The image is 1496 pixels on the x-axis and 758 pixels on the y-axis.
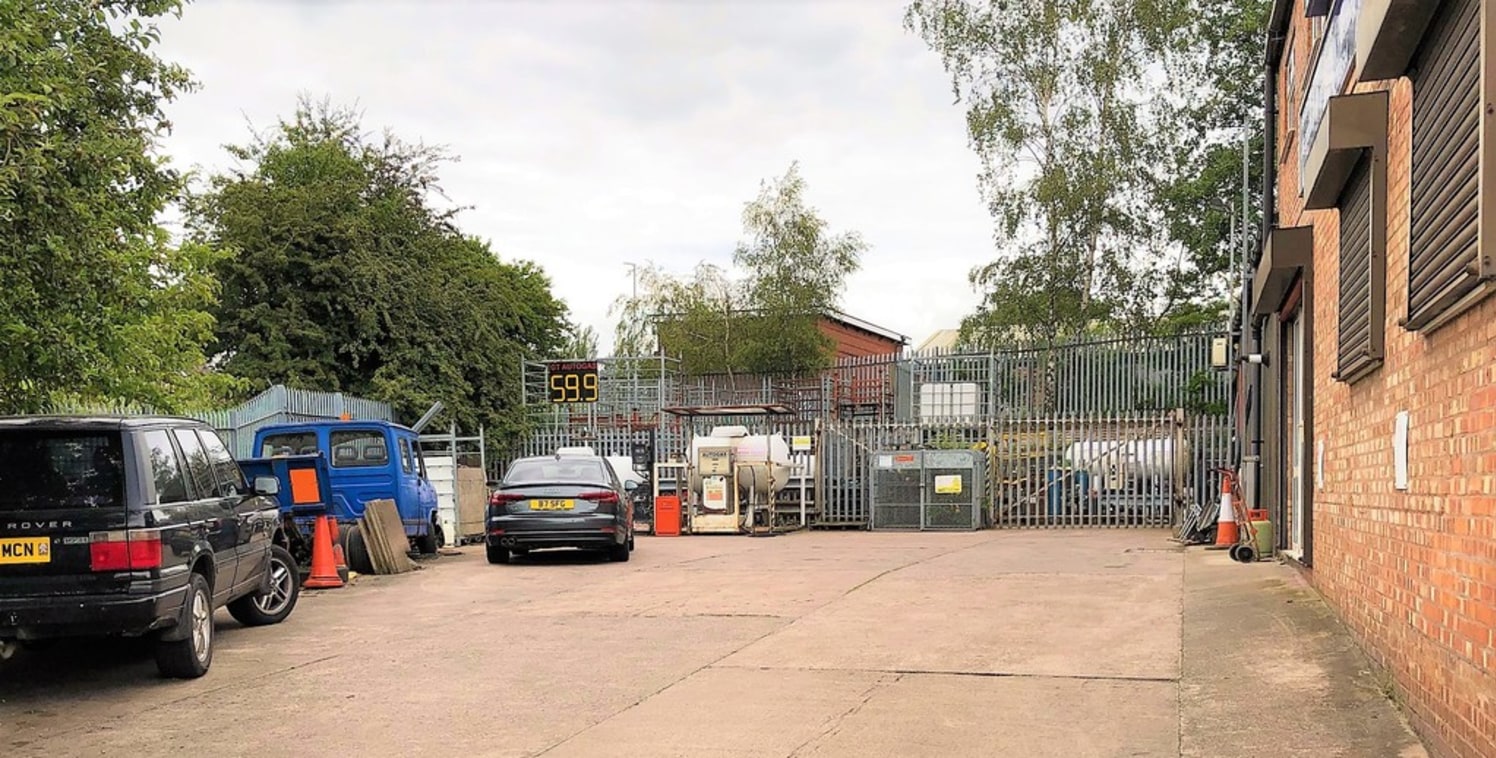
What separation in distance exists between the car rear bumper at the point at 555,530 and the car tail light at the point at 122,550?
879 cm

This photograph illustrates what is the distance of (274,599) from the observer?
11.5 metres

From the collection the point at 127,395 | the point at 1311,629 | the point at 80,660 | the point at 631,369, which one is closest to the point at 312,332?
the point at 631,369

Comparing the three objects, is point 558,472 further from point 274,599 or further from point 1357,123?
point 1357,123

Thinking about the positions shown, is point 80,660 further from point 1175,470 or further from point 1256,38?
point 1256,38

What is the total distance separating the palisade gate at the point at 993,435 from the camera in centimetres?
2383

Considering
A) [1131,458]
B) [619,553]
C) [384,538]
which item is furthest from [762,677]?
[1131,458]

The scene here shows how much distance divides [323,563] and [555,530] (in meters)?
3.18

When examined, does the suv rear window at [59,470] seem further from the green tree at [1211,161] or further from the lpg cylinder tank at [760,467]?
the green tree at [1211,161]

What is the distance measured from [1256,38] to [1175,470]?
1145cm

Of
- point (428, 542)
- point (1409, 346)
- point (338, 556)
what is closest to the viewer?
point (1409, 346)

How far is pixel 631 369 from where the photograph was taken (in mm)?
35406

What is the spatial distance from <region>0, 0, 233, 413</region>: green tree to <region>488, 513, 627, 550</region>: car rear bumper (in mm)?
5118

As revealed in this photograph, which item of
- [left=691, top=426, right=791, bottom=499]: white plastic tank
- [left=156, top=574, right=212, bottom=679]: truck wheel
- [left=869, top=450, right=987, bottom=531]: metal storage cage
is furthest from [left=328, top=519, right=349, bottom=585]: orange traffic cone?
[left=869, top=450, right=987, bottom=531]: metal storage cage

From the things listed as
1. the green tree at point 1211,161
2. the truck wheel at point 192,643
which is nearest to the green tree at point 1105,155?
the green tree at point 1211,161
